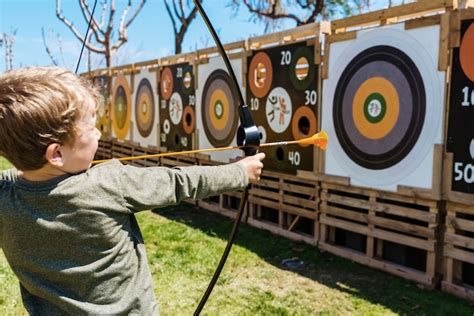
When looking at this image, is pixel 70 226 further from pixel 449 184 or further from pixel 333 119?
pixel 333 119

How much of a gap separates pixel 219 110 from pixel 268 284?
2.63 m

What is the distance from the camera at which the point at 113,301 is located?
107cm

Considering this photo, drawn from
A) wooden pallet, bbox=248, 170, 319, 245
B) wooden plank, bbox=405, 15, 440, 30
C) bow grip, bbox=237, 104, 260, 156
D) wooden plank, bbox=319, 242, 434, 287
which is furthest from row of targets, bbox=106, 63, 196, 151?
bow grip, bbox=237, 104, 260, 156

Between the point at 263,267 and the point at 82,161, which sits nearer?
the point at 82,161

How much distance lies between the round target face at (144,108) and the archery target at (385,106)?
153 inches

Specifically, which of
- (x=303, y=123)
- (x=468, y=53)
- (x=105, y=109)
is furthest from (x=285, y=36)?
(x=105, y=109)

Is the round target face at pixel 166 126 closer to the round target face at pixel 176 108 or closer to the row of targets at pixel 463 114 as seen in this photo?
the round target face at pixel 176 108

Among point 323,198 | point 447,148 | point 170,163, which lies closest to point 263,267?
point 323,198

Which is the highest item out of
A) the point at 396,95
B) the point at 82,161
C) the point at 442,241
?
the point at 396,95

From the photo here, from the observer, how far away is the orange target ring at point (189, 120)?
6.19m

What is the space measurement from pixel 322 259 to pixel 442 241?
Answer: 1046 millimetres

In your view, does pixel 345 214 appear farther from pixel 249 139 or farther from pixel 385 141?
pixel 249 139

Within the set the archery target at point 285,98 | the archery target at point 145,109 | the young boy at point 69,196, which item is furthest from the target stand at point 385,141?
the archery target at point 145,109

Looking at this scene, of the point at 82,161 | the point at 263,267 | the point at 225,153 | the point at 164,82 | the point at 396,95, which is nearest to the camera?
the point at 82,161
